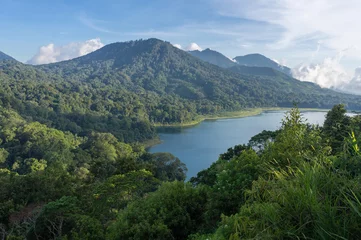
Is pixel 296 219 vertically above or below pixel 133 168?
above

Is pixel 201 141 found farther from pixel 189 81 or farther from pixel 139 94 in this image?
pixel 189 81


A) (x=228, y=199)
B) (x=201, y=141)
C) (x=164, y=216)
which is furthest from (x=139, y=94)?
(x=228, y=199)

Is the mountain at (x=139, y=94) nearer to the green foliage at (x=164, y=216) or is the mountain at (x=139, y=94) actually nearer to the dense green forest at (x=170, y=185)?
the dense green forest at (x=170, y=185)

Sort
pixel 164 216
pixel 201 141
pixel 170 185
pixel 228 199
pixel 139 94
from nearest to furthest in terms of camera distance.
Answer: pixel 228 199 < pixel 164 216 < pixel 170 185 < pixel 201 141 < pixel 139 94

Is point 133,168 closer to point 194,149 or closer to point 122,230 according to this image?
point 122,230

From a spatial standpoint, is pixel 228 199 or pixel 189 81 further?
pixel 189 81

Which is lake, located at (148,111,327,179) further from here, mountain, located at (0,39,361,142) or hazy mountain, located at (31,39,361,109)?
hazy mountain, located at (31,39,361,109)

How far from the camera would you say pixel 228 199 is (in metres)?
6.57

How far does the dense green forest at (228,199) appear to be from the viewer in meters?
1.63

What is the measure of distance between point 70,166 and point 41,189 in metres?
17.4

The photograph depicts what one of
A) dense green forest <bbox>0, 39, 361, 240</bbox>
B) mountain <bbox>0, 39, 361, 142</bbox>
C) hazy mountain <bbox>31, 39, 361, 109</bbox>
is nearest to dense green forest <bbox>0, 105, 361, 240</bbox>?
dense green forest <bbox>0, 39, 361, 240</bbox>

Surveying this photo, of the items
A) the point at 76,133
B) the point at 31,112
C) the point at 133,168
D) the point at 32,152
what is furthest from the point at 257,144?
the point at 31,112

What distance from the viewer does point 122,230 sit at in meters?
6.87

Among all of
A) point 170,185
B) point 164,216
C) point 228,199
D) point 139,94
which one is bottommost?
point 164,216
